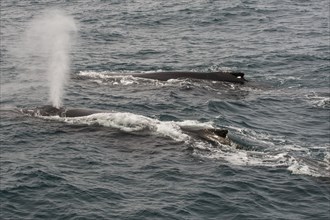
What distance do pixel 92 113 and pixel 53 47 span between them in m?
26.4

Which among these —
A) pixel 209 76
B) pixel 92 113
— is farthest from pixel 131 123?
pixel 209 76

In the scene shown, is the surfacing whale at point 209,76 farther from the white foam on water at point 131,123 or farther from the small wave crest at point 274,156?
the small wave crest at point 274,156

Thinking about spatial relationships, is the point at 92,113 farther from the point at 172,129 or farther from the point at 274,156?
the point at 274,156

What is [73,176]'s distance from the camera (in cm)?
2361

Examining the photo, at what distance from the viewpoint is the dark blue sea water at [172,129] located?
21.5m

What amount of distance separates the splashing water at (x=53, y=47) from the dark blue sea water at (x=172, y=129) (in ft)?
2.53

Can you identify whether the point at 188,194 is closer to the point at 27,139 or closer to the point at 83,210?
the point at 83,210

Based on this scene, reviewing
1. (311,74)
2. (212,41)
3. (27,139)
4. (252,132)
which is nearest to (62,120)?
(27,139)

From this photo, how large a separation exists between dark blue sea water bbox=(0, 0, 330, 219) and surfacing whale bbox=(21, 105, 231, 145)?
456mm

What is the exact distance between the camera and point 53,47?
2197 inches

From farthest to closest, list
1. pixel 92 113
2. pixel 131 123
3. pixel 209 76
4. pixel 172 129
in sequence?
pixel 209 76 → pixel 92 113 → pixel 131 123 → pixel 172 129

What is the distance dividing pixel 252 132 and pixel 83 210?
499 inches

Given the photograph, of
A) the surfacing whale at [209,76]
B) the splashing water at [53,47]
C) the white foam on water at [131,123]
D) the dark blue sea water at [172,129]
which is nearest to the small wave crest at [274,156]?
the dark blue sea water at [172,129]

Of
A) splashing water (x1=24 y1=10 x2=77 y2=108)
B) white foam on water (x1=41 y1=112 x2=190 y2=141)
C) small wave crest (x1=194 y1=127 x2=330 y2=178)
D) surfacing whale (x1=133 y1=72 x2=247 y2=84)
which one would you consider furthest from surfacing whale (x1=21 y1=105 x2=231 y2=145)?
surfacing whale (x1=133 y1=72 x2=247 y2=84)
